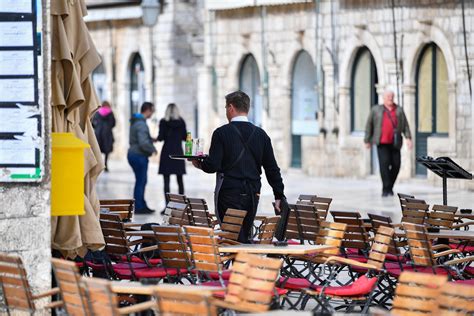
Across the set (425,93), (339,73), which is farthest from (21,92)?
(339,73)

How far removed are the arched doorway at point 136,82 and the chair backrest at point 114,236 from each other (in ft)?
106

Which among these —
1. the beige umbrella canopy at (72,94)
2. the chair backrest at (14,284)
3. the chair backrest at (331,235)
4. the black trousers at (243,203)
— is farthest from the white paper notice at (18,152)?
the black trousers at (243,203)

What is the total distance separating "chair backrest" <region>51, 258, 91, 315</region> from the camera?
33.1 feet

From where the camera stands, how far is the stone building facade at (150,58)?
45.0 metres

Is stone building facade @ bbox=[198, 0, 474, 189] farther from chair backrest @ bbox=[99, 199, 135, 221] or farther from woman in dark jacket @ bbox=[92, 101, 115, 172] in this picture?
chair backrest @ bbox=[99, 199, 135, 221]

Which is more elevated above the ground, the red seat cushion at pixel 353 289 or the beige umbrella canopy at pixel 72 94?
the beige umbrella canopy at pixel 72 94

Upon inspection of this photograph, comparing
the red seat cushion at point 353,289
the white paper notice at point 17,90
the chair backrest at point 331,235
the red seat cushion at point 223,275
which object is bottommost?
Result: the red seat cushion at point 353,289

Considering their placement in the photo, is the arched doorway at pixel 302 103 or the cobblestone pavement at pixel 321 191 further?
the arched doorway at pixel 302 103

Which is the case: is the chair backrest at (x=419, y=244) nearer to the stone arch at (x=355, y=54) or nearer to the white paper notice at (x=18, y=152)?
the white paper notice at (x=18, y=152)

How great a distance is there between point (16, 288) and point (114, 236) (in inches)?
122

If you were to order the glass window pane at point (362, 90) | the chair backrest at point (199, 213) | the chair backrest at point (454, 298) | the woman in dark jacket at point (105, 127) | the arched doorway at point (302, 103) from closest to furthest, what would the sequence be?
the chair backrest at point (454, 298), the chair backrest at point (199, 213), the glass window pane at point (362, 90), the woman in dark jacket at point (105, 127), the arched doorway at point (302, 103)

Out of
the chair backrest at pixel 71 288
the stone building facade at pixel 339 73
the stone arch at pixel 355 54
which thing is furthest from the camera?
the stone arch at pixel 355 54

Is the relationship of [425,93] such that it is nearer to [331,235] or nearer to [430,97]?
[430,97]

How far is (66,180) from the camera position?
40.7 feet
